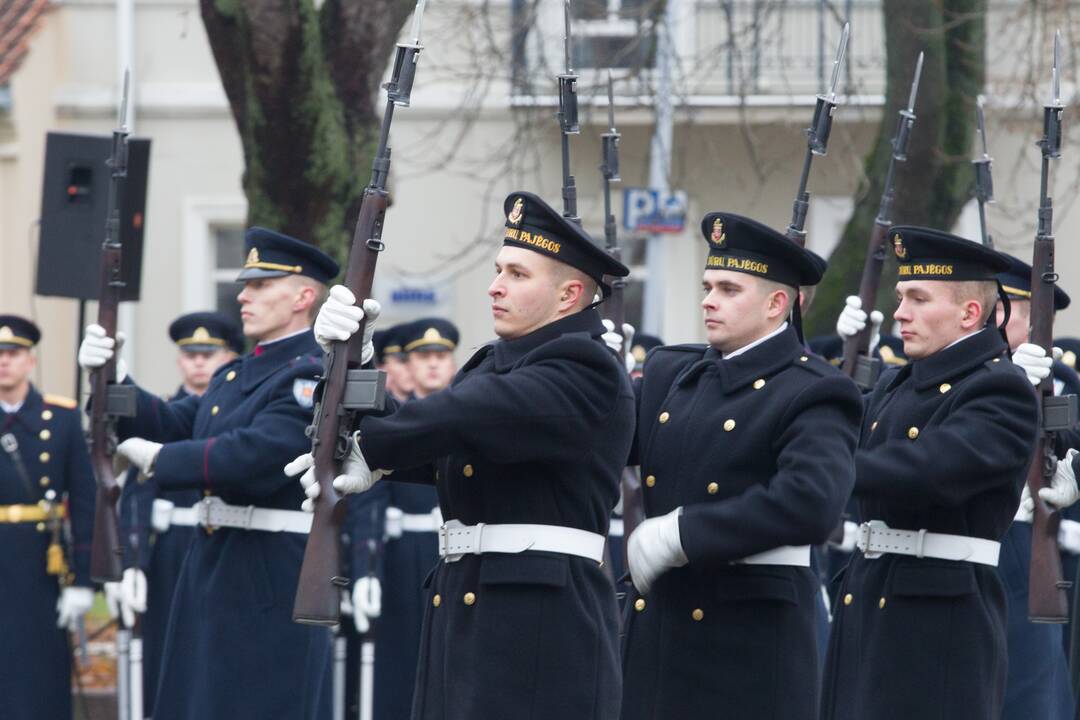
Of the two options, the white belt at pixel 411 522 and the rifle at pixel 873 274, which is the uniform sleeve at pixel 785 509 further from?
the white belt at pixel 411 522

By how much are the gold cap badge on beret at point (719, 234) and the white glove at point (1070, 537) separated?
12.2 ft

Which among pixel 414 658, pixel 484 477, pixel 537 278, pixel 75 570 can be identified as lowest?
pixel 414 658

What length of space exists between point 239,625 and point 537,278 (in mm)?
2406

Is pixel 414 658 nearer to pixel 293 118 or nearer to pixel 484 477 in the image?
pixel 293 118

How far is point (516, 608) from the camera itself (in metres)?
4.81

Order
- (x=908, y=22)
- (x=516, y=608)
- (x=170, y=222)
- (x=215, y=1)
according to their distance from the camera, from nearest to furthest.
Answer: (x=516, y=608) → (x=215, y=1) → (x=908, y=22) → (x=170, y=222)

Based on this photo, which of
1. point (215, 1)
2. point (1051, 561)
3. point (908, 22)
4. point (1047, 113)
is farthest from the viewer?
point (908, 22)

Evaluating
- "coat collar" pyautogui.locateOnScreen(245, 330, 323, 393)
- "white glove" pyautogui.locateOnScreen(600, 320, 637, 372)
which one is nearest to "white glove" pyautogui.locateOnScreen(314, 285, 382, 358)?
"white glove" pyautogui.locateOnScreen(600, 320, 637, 372)

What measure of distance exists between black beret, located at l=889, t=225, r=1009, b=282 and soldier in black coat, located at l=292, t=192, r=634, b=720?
137 cm

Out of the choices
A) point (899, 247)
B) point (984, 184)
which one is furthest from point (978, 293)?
point (984, 184)

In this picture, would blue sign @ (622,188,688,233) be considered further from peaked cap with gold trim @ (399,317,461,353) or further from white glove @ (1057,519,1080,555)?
white glove @ (1057,519,1080,555)

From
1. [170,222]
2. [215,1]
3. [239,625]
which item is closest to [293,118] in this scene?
[215,1]

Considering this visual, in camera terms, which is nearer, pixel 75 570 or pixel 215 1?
pixel 75 570

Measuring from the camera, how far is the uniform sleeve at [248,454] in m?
6.61
